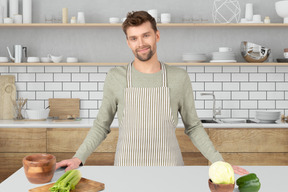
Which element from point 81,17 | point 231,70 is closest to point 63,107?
point 81,17

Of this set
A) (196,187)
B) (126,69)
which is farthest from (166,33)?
(196,187)

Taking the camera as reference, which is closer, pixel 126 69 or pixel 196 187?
pixel 196 187

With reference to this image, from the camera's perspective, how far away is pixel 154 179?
154 cm

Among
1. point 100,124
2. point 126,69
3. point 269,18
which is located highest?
point 269,18

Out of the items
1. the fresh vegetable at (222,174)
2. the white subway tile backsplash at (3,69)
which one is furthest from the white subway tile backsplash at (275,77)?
the fresh vegetable at (222,174)

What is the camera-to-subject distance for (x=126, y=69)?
7.30ft

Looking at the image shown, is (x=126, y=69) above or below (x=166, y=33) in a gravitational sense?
below

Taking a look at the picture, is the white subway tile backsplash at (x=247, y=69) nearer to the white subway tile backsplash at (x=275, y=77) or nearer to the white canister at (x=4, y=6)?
the white subway tile backsplash at (x=275, y=77)

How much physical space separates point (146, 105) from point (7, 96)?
106 inches

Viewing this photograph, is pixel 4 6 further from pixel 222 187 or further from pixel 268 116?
pixel 222 187

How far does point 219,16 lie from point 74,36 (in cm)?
181

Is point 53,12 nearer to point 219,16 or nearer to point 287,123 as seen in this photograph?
point 219,16

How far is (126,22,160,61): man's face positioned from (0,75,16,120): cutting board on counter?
8.93 feet

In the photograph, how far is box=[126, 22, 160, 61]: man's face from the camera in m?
2.02
